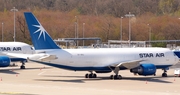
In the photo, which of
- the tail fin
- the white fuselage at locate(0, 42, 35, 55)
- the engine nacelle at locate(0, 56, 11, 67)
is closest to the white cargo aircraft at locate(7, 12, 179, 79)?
the tail fin

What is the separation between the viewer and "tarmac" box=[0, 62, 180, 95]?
141 ft

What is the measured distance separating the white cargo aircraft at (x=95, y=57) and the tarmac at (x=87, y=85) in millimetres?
1155

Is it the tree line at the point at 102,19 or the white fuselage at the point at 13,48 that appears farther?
the tree line at the point at 102,19

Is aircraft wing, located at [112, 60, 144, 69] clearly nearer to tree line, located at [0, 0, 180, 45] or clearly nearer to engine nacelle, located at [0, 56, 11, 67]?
engine nacelle, located at [0, 56, 11, 67]

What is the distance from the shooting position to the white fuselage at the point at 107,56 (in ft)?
172

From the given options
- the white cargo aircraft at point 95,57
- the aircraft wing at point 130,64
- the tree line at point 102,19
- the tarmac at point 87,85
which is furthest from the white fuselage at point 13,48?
the tree line at point 102,19

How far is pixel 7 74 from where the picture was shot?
62.0m

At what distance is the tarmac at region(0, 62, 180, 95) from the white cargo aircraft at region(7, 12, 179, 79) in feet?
3.79

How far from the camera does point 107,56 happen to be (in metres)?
55.0

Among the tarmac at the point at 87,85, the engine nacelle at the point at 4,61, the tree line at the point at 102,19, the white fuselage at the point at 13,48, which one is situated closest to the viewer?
the tarmac at the point at 87,85

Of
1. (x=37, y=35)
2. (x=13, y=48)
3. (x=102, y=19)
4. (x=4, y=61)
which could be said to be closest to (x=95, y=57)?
(x=37, y=35)

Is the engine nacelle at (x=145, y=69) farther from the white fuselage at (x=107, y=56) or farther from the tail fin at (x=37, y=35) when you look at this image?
the tail fin at (x=37, y=35)

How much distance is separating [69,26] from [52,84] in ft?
287

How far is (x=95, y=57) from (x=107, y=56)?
1.34m
